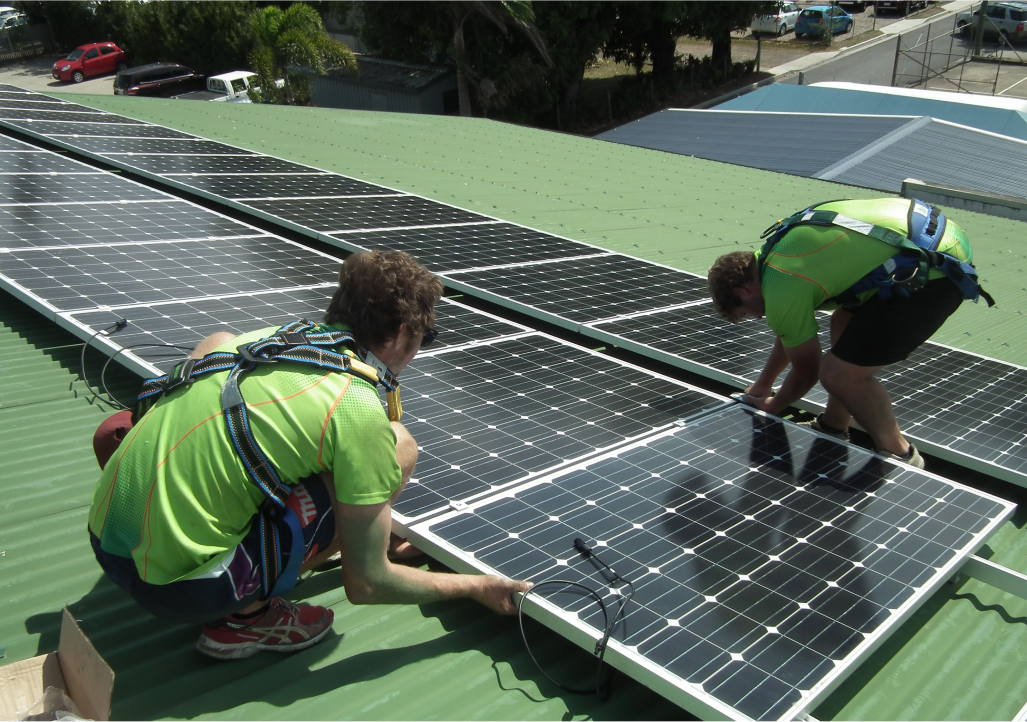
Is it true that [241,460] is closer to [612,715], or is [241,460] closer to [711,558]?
[612,715]

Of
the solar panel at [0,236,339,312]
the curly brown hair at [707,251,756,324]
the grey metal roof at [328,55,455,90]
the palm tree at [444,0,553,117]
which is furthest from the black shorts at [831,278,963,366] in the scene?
the grey metal roof at [328,55,455,90]

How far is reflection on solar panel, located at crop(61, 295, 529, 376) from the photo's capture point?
5.14 metres

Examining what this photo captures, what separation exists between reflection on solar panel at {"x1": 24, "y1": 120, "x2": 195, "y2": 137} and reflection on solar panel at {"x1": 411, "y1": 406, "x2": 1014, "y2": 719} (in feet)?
35.7

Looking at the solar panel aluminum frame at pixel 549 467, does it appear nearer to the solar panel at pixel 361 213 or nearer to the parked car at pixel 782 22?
the solar panel at pixel 361 213

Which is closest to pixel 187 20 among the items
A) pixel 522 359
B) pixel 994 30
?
pixel 994 30

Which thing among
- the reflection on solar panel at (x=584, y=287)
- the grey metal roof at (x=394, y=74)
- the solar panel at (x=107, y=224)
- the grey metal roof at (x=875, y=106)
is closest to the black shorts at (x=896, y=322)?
the reflection on solar panel at (x=584, y=287)

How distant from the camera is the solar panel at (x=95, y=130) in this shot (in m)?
12.2

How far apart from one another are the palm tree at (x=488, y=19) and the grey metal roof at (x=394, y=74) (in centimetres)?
228

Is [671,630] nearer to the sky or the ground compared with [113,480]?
nearer to the ground

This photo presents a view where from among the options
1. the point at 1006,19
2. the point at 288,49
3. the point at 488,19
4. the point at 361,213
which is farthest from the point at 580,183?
the point at 1006,19

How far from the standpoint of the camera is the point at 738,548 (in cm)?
376

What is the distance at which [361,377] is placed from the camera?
125 inches

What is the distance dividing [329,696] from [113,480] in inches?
44.2

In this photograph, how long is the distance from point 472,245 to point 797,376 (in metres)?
4.26
